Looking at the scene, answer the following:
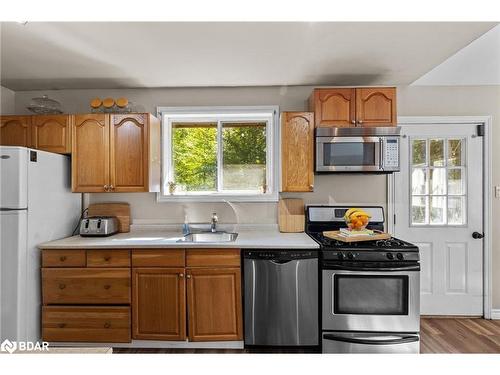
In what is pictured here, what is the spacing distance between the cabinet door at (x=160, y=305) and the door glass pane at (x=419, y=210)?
7.37 feet

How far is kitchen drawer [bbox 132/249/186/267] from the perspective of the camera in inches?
90.4

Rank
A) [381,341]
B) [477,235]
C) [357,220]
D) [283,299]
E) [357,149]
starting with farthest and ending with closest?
1. [477,235]
2. [357,149]
3. [357,220]
4. [283,299]
5. [381,341]

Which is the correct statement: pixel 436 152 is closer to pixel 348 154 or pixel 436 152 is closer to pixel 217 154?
pixel 348 154

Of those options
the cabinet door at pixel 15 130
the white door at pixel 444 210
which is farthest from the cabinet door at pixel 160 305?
the white door at pixel 444 210

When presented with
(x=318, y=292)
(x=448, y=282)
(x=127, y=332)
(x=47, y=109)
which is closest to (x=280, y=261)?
(x=318, y=292)

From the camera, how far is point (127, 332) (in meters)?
2.29

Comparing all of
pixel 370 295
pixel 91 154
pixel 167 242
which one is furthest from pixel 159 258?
pixel 370 295

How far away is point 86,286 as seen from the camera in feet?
7.54

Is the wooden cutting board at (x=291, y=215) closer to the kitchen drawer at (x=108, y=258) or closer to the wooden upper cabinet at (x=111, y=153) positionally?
the wooden upper cabinet at (x=111, y=153)

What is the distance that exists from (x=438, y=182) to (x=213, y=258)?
2.29m

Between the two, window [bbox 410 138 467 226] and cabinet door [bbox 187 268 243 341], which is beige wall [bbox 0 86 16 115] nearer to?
cabinet door [bbox 187 268 243 341]

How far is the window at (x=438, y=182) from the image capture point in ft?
9.55

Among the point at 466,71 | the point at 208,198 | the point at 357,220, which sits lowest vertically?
the point at 357,220

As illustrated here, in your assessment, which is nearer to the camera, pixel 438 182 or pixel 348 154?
pixel 348 154
